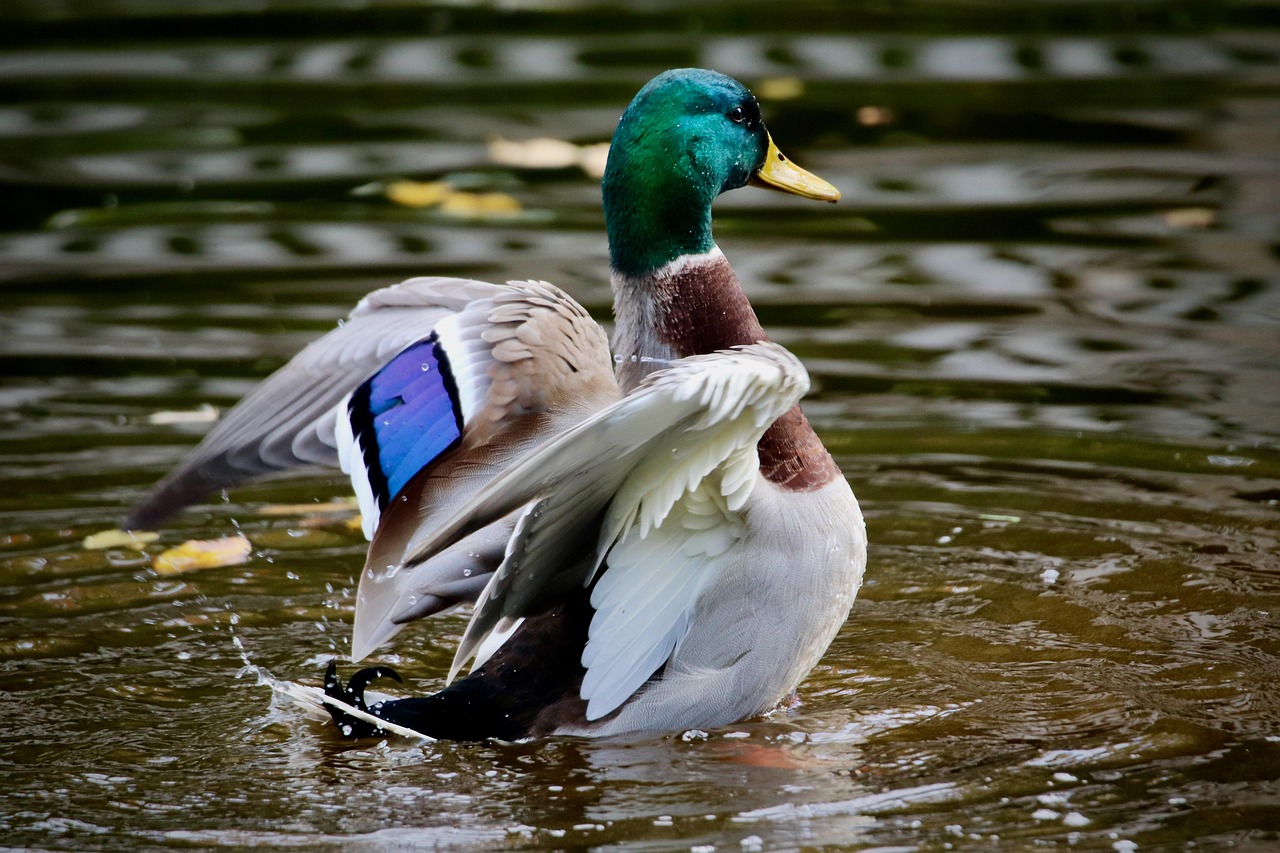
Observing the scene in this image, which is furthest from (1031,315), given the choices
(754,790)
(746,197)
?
(754,790)

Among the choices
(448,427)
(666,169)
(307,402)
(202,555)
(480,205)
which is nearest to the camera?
(448,427)

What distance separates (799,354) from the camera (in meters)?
6.57

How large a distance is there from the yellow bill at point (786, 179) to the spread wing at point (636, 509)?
43.1 inches

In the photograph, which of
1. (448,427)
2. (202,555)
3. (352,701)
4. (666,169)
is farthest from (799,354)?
(352,701)

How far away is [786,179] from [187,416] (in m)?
2.64

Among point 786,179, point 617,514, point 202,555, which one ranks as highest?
point 786,179

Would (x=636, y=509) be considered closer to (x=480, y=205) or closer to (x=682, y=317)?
(x=682, y=317)

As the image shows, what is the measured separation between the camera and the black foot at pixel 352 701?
150 inches

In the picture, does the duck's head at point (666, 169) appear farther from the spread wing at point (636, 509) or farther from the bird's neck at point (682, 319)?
the spread wing at point (636, 509)

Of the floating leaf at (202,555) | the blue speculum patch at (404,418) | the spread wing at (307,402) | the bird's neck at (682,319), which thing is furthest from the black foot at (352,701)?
the floating leaf at (202,555)

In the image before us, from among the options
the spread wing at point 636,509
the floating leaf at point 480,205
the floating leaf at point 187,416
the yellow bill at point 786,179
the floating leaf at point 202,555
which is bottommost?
the floating leaf at point 202,555

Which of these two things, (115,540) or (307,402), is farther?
(115,540)

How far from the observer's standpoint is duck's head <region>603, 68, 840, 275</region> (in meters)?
4.08

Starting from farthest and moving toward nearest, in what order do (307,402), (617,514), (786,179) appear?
(786,179)
(307,402)
(617,514)
